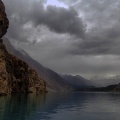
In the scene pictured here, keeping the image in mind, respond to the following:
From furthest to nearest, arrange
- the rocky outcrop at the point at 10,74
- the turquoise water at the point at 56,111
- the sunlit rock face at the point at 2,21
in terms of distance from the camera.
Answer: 1. the sunlit rock face at the point at 2,21
2. the rocky outcrop at the point at 10,74
3. the turquoise water at the point at 56,111

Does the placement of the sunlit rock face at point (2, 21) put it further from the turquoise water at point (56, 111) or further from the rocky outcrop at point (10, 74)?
the turquoise water at point (56, 111)

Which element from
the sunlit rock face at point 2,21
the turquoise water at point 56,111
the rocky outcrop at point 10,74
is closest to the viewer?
the turquoise water at point 56,111

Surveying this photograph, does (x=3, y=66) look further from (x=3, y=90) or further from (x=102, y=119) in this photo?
(x=102, y=119)

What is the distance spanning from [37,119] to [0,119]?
5.54m

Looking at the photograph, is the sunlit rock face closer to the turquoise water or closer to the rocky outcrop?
the rocky outcrop

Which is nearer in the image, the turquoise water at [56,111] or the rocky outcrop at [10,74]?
the turquoise water at [56,111]

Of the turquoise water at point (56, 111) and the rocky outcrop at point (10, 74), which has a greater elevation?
the rocky outcrop at point (10, 74)

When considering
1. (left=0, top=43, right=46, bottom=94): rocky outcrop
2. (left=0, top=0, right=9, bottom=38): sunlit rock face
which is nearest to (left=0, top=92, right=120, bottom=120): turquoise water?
(left=0, top=43, right=46, bottom=94): rocky outcrop

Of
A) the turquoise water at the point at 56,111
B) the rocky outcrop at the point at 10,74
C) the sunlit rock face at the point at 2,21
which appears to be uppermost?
the sunlit rock face at the point at 2,21

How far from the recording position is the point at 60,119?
1638 inches

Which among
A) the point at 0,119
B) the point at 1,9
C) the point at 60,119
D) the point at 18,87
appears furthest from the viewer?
the point at 18,87

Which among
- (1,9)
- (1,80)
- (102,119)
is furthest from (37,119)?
(1,9)

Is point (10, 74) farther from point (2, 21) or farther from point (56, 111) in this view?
point (56, 111)

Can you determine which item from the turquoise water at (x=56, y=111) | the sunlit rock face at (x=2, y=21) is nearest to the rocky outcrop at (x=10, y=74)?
the sunlit rock face at (x=2, y=21)
